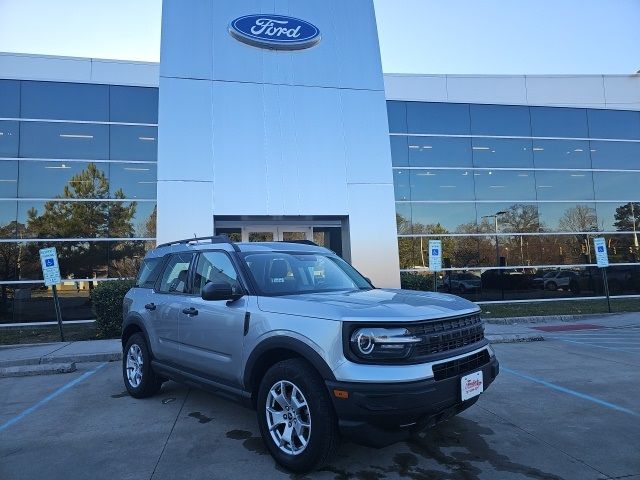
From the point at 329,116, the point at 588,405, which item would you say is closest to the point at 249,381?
the point at 588,405

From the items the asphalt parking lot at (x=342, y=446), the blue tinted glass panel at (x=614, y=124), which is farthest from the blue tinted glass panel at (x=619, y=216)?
the asphalt parking lot at (x=342, y=446)

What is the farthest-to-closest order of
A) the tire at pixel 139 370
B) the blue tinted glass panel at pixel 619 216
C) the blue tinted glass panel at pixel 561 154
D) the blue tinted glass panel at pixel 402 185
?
the blue tinted glass panel at pixel 619 216 < the blue tinted glass panel at pixel 561 154 < the blue tinted glass panel at pixel 402 185 < the tire at pixel 139 370

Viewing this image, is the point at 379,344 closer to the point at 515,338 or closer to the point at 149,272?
the point at 149,272

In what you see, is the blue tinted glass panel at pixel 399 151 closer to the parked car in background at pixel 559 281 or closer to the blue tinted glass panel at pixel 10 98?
the parked car in background at pixel 559 281

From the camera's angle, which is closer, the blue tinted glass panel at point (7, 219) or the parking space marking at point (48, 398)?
the parking space marking at point (48, 398)

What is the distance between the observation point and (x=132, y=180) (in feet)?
48.3

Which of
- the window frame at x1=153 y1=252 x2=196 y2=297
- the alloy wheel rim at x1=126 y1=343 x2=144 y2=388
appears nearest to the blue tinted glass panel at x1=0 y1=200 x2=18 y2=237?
the alloy wheel rim at x1=126 y1=343 x2=144 y2=388

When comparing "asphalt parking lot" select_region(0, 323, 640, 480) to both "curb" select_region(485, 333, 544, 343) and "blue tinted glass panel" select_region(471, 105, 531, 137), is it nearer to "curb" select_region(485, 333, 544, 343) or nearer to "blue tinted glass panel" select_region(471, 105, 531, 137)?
"curb" select_region(485, 333, 544, 343)

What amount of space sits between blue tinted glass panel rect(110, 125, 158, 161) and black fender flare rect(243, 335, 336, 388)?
41.4ft

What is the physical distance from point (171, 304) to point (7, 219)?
11600mm

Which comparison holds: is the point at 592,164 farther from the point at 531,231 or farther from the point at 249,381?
the point at 249,381

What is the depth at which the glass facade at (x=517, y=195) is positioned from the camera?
16.9 m

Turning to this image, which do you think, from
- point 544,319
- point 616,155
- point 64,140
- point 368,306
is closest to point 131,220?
point 64,140

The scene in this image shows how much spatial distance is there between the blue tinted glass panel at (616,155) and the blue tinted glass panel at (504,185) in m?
3.22
